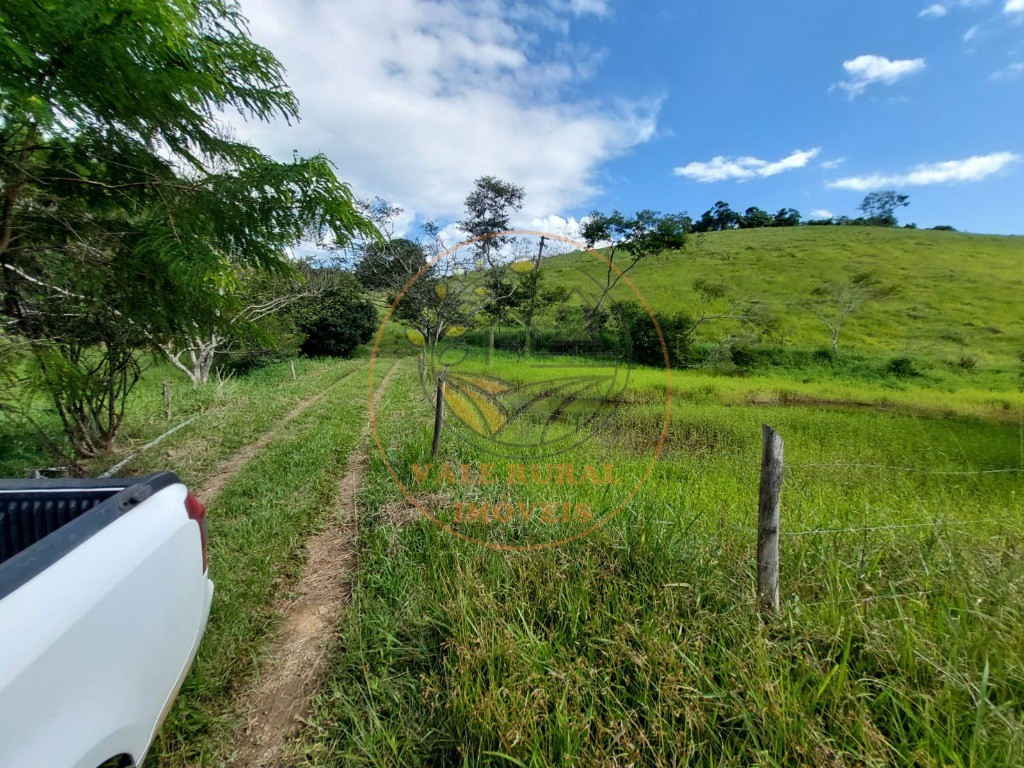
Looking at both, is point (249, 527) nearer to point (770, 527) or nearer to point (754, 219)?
point (770, 527)

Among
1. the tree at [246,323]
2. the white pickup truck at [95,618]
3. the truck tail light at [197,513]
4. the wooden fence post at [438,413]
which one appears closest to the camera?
the white pickup truck at [95,618]

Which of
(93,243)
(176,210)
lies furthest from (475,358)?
(93,243)

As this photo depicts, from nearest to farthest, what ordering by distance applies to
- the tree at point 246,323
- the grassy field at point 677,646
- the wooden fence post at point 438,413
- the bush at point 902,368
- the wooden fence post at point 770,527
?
the grassy field at point 677,646 → the wooden fence post at point 770,527 → the wooden fence post at point 438,413 → the tree at point 246,323 → the bush at point 902,368

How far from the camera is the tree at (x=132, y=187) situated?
231 centimetres

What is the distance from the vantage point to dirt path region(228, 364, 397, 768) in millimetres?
1646

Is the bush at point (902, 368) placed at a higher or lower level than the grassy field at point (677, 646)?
higher

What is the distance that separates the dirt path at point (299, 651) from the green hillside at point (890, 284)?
695cm

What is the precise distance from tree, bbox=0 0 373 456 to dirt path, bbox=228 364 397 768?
2.45 m

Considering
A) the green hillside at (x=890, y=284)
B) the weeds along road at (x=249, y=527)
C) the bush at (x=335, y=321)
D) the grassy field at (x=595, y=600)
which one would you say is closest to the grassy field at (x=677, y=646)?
the grassy field at (x=595, y=600)

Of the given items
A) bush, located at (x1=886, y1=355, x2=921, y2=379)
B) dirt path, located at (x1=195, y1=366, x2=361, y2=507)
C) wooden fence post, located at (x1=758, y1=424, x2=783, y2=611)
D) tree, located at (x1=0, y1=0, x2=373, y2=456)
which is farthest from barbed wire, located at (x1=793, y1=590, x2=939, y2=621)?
bush, located at (x1=886, y1=355, x2=921, y2=379)

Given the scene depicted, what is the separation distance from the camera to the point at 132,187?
326cm

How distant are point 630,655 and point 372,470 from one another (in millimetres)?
3411

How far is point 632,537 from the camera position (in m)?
2.33

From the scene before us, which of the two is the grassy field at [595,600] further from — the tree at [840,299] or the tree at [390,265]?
the tree at [840,299]
